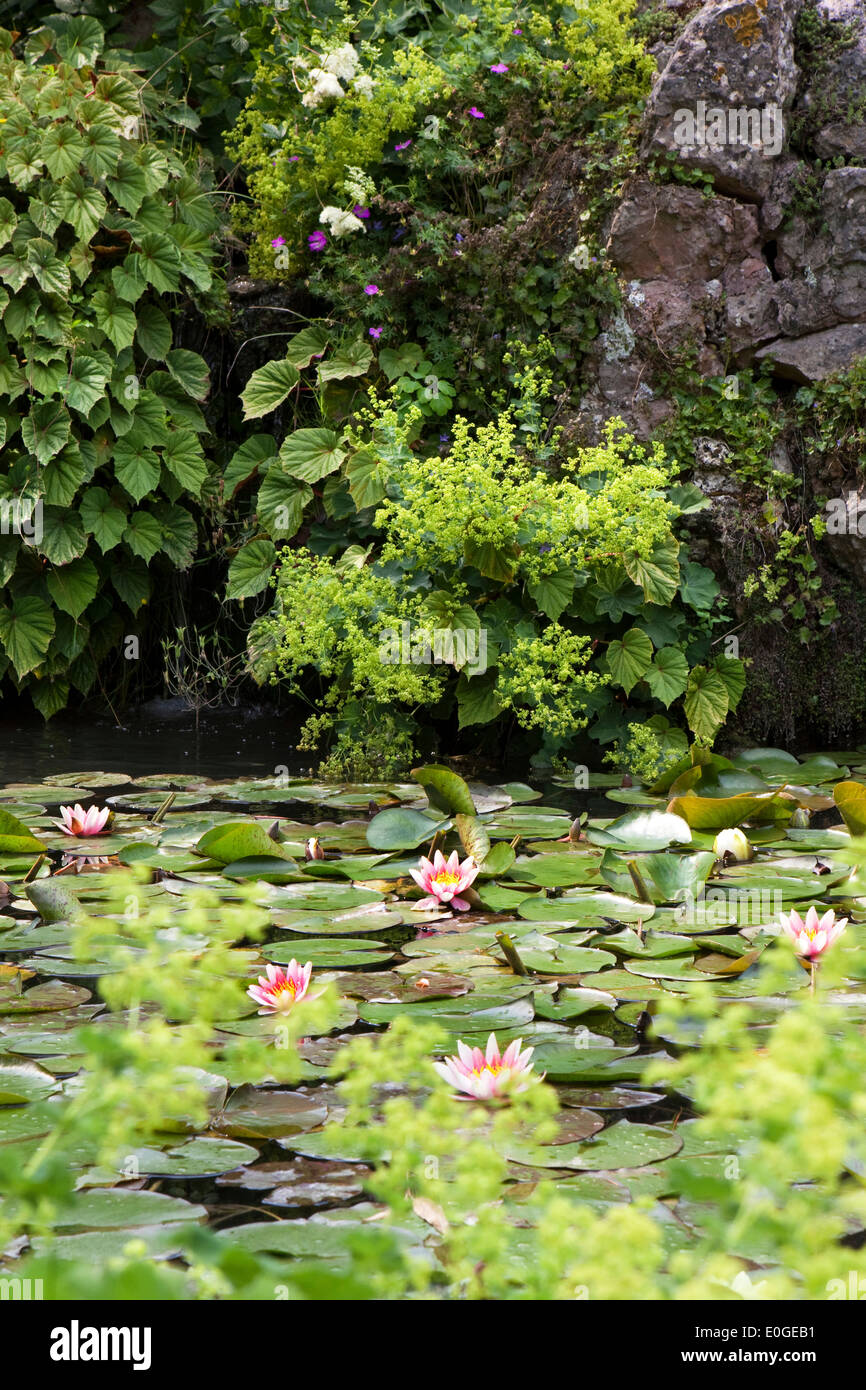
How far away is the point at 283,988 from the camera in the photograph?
6.75 feet

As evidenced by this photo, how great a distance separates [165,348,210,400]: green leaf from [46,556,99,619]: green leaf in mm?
839

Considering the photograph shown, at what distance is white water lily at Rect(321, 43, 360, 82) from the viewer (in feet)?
15.7

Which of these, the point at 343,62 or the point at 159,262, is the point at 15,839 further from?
the point at 343,62

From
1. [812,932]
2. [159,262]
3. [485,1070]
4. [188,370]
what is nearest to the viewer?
[485,1070]

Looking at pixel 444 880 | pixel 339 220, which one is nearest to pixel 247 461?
pixel 339 220

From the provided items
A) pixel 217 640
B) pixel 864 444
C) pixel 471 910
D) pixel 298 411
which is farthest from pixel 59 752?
pixel 864 444

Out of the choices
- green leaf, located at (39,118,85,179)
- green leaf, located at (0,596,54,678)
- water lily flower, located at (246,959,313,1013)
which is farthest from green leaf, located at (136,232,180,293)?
water lily flower, located at (246,959,313,1013)

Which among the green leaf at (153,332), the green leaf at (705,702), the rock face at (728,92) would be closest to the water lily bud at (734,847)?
the green leaf at (705,702)

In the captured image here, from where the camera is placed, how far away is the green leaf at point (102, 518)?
4923 millimetres

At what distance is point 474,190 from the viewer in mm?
5023

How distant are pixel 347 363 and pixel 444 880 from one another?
2719mm

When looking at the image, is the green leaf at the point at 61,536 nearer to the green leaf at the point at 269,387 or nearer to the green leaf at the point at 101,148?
the green leaf at the point at 269,387

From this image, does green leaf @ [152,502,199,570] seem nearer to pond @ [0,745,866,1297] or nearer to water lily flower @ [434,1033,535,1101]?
pond @ [0,745,866,1297]
